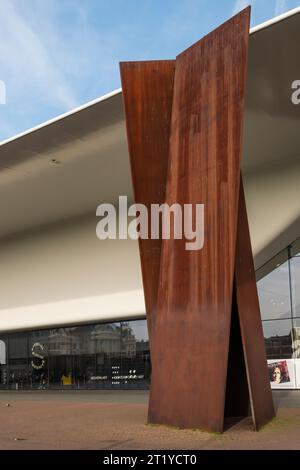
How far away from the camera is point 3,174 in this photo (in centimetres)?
1916

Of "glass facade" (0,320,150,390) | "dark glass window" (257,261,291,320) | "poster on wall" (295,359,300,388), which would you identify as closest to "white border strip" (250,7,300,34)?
"dark glass window" (257,261,291,320)

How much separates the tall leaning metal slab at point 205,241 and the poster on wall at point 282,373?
32.3 feet

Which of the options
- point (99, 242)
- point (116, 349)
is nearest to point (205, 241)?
point (99, 242)

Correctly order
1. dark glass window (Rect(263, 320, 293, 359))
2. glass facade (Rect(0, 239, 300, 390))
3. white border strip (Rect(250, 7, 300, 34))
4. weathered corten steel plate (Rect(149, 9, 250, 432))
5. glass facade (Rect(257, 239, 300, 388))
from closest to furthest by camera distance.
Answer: weathered corten steel plate (Rect(149, 9, 250, 432)), white border strip (Rect(250, 7, 300, 34)), glass facade (Rect(257, 239, 300, 388)), dark glass window (Rect(263, 320, 293, 359)), glass facade (Rect(0, 239, 300, 390))

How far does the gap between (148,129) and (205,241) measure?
9.47ft

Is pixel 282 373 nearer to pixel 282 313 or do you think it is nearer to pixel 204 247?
pixel 282 313

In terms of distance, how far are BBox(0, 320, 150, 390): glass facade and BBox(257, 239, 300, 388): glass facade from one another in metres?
5.08

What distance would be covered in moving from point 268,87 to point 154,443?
30.0ft

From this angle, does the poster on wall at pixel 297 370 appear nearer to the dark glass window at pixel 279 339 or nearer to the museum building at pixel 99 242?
the museum building at pixel 99 242

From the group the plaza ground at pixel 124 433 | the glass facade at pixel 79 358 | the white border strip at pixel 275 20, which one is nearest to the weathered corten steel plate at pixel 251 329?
the plaza ground at pixel 124 433

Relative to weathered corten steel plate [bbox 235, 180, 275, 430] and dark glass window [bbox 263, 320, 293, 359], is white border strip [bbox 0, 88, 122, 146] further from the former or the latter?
dark glass window [bbox 263, 320, 293, 359]

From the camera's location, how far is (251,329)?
10.5 metres

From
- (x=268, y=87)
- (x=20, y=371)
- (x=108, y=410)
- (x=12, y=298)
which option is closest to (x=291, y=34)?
(x=268, y=87)

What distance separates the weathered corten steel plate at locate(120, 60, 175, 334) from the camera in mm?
11477
